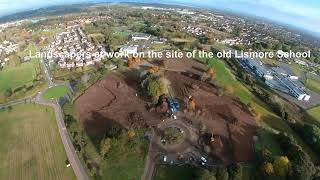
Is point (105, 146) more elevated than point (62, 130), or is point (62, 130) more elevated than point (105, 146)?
point (105, 146)

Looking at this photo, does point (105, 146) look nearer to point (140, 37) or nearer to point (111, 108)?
point (111, 108)

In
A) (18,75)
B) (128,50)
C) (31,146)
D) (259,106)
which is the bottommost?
(259,106)

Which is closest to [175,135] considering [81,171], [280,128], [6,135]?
[81,171]

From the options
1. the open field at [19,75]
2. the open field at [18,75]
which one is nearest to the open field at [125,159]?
the open field at [19,75]

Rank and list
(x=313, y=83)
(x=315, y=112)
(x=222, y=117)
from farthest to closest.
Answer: (x=313, y=83), (x=315, y=112), (x=222, y=117)

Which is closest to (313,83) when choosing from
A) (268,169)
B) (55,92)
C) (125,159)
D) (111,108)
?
(268,169)

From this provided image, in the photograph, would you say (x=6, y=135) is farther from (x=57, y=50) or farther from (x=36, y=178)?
(x=57, y=50)
